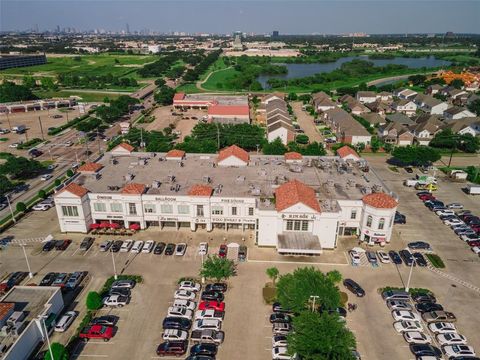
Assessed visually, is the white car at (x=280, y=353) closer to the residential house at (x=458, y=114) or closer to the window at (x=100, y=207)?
the window at (x=100, y=207)

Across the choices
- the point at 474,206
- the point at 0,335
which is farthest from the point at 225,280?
the point at 474,206

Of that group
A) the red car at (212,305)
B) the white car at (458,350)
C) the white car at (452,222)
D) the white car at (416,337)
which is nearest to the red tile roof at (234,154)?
the red car at (212,305)

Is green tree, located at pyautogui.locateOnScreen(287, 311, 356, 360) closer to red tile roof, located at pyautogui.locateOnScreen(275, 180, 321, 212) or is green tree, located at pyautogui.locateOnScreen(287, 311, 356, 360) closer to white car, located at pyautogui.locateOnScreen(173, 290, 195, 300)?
white car, located at pyautogui.locateOnScreen(173, 290, 195, 300)

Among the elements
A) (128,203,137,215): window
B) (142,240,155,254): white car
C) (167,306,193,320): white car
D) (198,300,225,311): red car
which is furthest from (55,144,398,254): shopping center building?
(167,306,193,320): white car

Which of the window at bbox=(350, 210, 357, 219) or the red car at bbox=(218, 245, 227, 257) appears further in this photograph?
the window at bbox=(350, 210, 357, 219)

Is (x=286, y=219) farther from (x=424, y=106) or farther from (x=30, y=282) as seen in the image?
(x=424, y=106)

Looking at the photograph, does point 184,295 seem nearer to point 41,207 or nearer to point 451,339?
point 451,339
